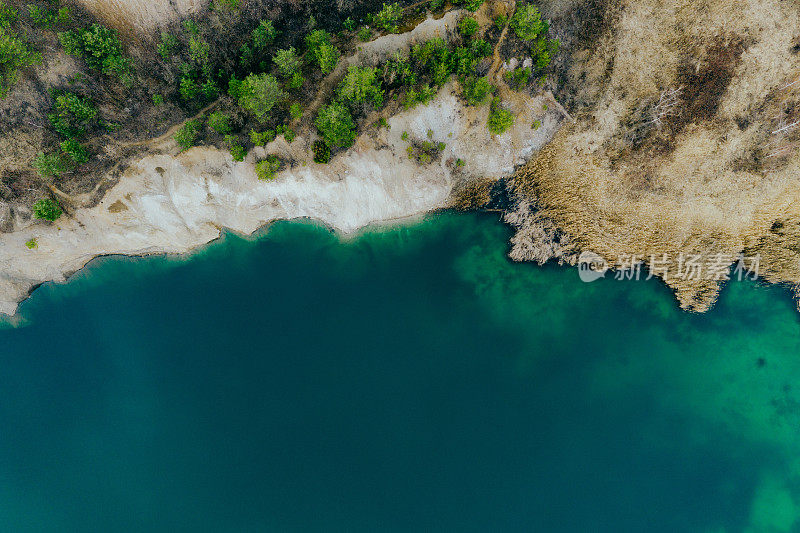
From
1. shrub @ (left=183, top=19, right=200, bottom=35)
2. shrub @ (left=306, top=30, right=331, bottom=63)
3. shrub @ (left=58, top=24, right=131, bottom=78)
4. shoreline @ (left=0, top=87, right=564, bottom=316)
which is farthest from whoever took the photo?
shoreline @ (left=0, top=87, right=564, bottom=316)

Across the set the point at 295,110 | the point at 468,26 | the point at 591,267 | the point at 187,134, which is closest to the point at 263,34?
the point at 295,110

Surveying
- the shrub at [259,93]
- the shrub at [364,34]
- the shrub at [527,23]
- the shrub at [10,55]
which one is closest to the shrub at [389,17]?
the shrub at [364,34]

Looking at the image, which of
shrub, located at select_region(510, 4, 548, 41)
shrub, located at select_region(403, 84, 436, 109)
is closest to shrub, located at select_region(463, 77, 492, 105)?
shrub, located at select_region(403, 84, 436, 109)

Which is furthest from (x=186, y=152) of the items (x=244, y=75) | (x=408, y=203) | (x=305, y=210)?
(x=408, y=203)

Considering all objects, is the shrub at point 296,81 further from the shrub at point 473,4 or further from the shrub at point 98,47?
the shrub at point 473,4

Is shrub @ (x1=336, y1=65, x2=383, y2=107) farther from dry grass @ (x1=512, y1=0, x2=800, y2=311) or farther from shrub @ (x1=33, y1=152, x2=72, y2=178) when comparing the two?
shrub @ (x1=33, y1=152, x2=72, y2=178)

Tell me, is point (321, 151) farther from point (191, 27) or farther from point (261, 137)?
point (191, 27)

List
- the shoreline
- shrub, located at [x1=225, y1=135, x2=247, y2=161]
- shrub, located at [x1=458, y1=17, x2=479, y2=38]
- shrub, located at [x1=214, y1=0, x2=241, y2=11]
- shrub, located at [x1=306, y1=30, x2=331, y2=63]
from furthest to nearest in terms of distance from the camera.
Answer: the shoreline < shrub, located at [x1=214, y1=0, x2=241, y2=11] < shrub, located at [x1=225, y1=135, x2=247, y2=161] < shrub, located at [x1=458, y1=17, x2=479, y2=38] < shrub, located at [x1=306, y1=30, x2=331, y2=63]

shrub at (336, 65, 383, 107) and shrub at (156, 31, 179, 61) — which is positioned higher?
shrub at (156, 31, 179, 61)
